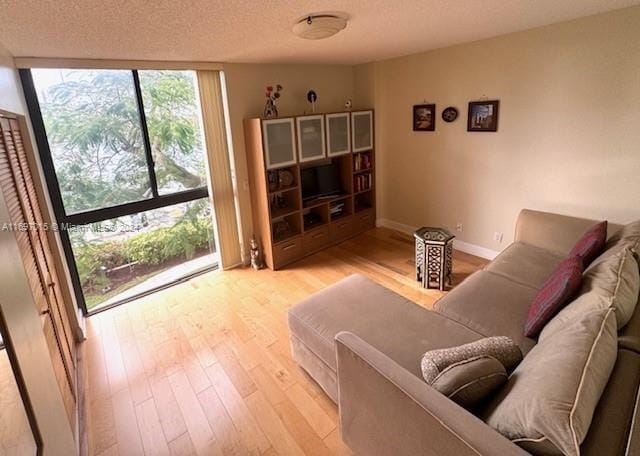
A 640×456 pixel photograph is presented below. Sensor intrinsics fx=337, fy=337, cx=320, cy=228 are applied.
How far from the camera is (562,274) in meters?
1.72

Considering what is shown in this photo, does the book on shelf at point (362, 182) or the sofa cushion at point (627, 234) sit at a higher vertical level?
the book on shelf at point (362, 182)

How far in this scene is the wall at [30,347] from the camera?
3.00 feet

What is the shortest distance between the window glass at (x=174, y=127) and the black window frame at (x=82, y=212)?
0.05 m

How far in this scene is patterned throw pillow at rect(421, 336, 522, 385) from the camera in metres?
1.31

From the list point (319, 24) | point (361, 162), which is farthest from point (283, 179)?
point (319, 24)

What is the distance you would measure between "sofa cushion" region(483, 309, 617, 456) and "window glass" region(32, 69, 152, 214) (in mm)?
3149

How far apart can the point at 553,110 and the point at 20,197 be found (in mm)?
3760

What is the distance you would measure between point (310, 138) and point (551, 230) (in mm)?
2418

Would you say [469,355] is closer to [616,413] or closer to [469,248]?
[616,413]

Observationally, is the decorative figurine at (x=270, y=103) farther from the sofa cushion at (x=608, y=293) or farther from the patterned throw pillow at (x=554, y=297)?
A: the sofa cushion at (x=608, y=293)

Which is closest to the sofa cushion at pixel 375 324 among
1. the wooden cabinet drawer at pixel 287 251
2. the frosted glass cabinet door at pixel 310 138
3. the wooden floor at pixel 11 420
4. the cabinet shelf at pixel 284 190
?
the wooden floor at pixel 11 420

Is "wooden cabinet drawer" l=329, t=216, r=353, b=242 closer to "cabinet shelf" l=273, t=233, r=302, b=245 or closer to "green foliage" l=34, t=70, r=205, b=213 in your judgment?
"cabinet shelf" l=273, t=233, r=302, b=245

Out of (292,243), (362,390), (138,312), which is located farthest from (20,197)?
(292,243)

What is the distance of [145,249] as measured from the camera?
130 inches
